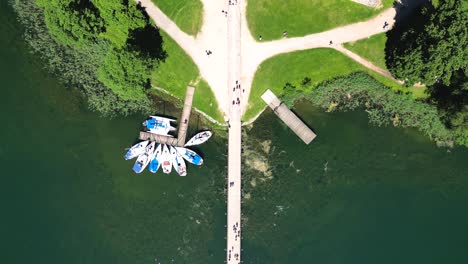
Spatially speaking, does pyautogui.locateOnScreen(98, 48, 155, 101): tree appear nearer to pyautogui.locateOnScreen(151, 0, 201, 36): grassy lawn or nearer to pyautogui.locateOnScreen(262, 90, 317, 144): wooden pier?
pyautogui.locateOnScreen(151, 0, 201, 36): grassy lawn

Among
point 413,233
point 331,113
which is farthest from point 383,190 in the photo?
point 331,113

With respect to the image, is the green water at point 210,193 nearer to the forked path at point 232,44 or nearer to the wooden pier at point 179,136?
the wooden pier at point 179,136

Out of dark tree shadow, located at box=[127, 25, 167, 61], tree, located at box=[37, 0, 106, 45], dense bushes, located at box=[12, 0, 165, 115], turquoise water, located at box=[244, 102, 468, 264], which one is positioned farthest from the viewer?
turquoise water, located at box=[244, 102, 468, 264]

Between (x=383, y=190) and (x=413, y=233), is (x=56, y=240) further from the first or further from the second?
(x=413, y=233)

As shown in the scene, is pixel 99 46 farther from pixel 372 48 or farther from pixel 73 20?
pixel 372 48

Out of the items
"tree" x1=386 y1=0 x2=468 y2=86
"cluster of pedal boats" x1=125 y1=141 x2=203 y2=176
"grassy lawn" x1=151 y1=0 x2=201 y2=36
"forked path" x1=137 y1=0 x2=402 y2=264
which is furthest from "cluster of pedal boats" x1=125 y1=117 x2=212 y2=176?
"tree" x1=386 y1=0 x2=468 y2=86

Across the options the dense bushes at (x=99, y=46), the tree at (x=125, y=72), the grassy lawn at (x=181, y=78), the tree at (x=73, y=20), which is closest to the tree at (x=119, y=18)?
the dense bushes at (x=99, y=46)
